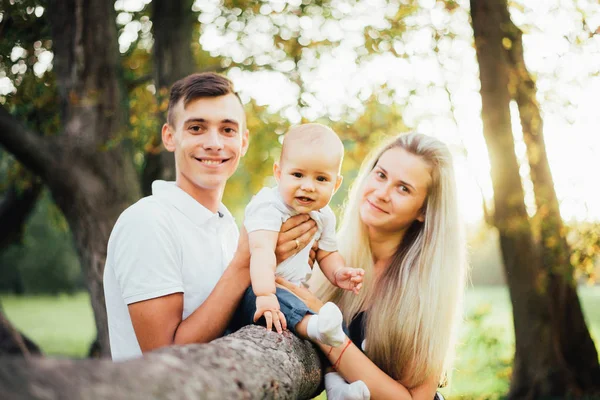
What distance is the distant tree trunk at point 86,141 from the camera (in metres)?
6.00

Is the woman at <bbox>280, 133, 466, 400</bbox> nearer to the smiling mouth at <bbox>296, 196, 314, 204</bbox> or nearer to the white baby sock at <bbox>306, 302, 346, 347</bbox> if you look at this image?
the white baby sock at <bbox>306, 302, 346, 347</bbox>

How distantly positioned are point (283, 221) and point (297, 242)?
126 mm

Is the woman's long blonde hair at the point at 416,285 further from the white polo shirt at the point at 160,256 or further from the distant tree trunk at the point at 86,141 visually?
the distant tree trunk at the point at 86,141

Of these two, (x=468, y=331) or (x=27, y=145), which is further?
(x=468, y=331)

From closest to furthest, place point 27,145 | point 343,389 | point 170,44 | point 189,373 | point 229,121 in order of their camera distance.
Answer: point 189,373 → point 343,389 → point 229,121 → point 27,145 → point 170,44

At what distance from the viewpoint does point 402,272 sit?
3.51 meters

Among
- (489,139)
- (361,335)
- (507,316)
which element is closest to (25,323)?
(507,316)

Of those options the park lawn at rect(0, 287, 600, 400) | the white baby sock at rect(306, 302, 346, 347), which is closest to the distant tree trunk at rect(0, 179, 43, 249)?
the park lawn at rect(0, 287, 600, 400)

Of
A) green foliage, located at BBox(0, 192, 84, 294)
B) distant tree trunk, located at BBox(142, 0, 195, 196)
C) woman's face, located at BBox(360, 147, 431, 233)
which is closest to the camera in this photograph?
woman's face, located at BBox(360, 147, 431, 233)

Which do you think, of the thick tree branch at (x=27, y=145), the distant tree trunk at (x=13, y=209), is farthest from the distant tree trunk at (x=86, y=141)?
the distant tree trunk at (x=13, y=209)

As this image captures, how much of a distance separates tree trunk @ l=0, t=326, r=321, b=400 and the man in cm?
37

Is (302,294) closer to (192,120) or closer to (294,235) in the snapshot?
(294,235)

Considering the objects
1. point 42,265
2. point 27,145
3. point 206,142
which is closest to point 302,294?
point 206,142

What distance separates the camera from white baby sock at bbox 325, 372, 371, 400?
277 cm
